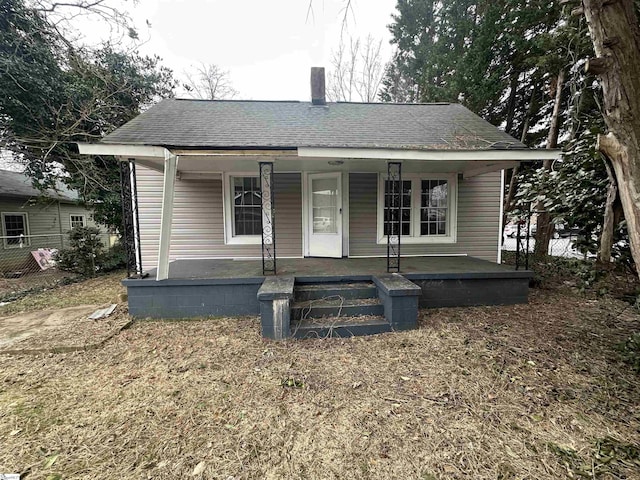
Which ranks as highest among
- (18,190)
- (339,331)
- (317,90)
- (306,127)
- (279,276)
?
(317,90)

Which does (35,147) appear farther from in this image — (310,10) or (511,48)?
(511,48)

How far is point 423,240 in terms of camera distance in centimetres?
639

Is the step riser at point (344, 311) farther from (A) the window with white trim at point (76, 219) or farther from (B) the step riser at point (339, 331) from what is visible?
(A) the window with white trim at point (76, 219)

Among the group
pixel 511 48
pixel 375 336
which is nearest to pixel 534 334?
pixel 375 336

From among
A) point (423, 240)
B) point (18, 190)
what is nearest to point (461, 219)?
point (423, 240)

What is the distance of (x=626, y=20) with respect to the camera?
1988 millimetres

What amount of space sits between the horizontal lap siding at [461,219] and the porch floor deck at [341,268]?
501 mm

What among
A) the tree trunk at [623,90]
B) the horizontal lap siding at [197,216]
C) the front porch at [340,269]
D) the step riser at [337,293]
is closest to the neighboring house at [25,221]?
the horizontal lap siding at [197,216]

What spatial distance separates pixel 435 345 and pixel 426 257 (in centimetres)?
330

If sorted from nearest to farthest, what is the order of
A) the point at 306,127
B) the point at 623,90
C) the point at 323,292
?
the point at 623,90 → the point at 323,292 → the point at 306,127

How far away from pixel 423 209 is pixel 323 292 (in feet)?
11.8

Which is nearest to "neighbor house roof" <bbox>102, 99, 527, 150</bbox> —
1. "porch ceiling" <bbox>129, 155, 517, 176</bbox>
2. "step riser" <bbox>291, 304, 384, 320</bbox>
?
"porch ceiling" <bbox>129, 155, 517, 176</bbox>

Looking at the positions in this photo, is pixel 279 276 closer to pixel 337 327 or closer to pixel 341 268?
pixel 341 268

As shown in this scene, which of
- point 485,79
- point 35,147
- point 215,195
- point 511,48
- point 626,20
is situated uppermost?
point 511,48
